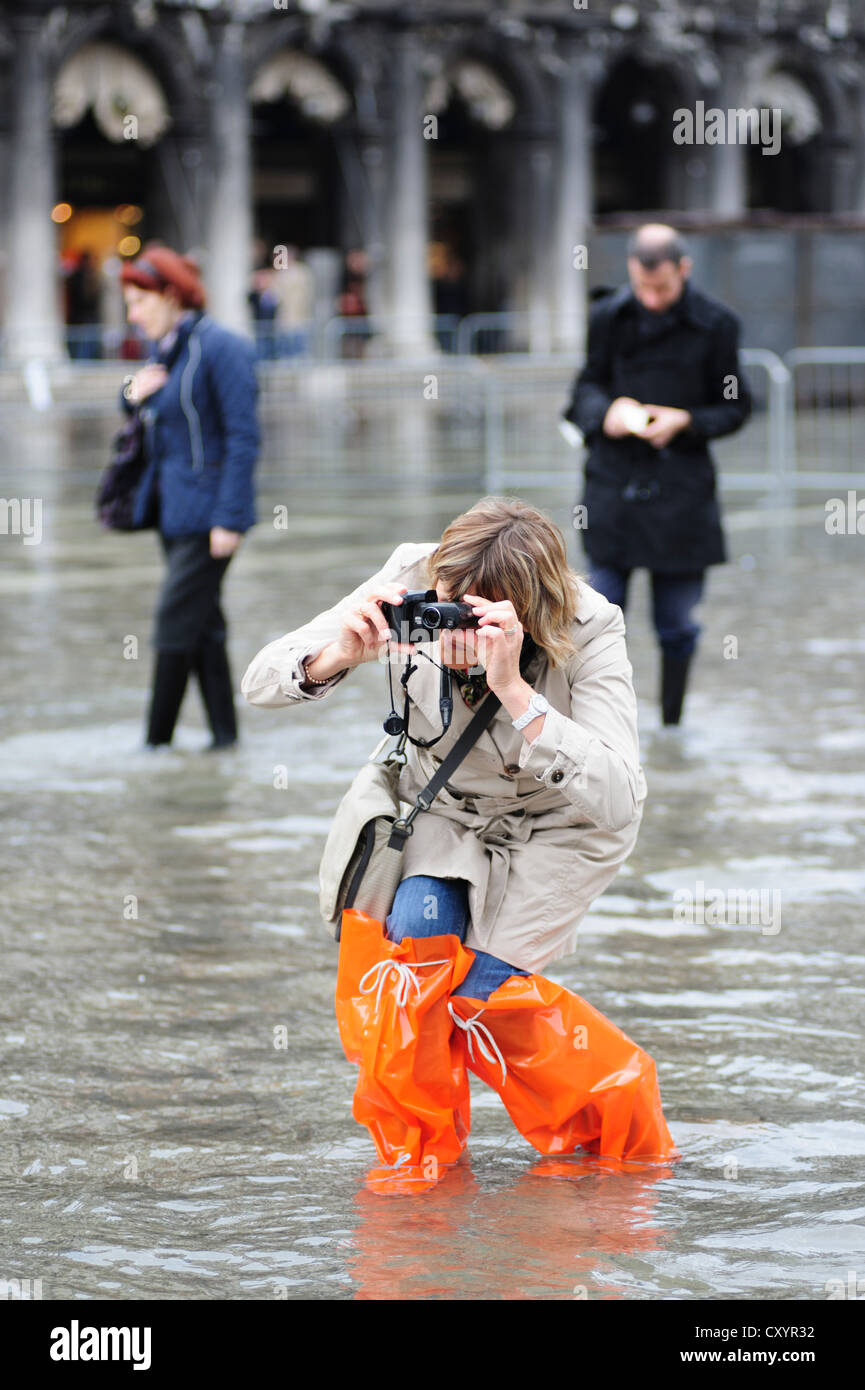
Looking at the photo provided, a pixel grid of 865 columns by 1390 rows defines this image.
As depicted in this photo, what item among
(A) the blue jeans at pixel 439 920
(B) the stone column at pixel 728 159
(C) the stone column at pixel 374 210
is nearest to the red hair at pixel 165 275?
(A) the blue jeans at pixel 439 920

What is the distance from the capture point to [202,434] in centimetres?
755

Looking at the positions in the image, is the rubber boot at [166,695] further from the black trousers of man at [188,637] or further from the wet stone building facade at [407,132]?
the wet stone building facade at [407,132]

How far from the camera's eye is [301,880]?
6.23m

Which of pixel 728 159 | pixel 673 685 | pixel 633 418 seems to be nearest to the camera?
pixel 633 418

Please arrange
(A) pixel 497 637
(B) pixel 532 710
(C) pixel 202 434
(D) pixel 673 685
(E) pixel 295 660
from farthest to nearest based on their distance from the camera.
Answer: (D) pixel 673 685 < (C) pixel 202 434 < (E) pixel 295 660 < (B) pixel 532 710 < (A) pixel 497 637

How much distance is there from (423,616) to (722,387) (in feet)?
13.7

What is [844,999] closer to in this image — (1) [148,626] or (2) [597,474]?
(2) [597,474]

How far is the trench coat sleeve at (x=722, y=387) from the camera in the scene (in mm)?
7531

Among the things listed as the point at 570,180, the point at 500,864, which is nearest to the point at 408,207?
the point at 570,180

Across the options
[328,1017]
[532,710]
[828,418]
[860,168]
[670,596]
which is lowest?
[328,1017]

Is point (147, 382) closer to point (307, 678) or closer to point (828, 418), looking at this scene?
point (307, 678)

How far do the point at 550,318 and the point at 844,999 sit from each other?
35.2 m

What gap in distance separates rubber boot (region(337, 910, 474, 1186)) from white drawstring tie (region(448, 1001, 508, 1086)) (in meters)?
0.02

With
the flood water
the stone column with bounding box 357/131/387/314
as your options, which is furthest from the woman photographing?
the stone column with bounding box 357/131/387/314
